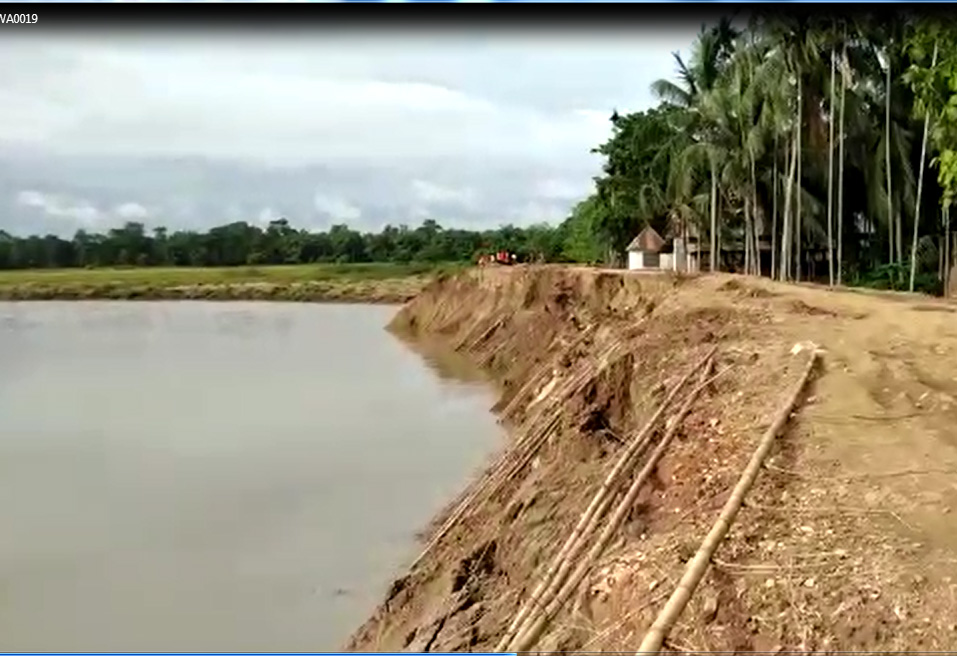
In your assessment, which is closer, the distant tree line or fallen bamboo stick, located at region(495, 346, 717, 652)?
fallen bamboo stick, located at region(495, 346, 717, 652)

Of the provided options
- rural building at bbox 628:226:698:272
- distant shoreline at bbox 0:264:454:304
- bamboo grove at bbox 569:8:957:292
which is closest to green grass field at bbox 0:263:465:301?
distant shoreline at bbox 0:264:454:304

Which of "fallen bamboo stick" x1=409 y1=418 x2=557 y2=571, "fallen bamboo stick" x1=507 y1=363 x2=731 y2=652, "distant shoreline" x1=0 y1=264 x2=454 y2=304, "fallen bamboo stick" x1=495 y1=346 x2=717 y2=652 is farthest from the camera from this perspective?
"distant shoreline" x1=0 y1=264 x2=454 y2=304

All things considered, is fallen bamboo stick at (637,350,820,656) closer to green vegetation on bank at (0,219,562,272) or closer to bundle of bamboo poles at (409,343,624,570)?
bundle of bamboo poles at (409,343,624,570)

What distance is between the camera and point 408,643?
6.98 m

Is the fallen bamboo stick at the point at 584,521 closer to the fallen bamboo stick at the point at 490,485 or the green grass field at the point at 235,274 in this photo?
the fallen bamboo stick at the point at 490,485

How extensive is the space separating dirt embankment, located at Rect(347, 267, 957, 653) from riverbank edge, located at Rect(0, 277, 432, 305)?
2229 inches

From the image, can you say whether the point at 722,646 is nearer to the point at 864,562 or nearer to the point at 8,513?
the point at 864,562

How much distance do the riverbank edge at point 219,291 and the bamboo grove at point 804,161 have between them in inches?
1339

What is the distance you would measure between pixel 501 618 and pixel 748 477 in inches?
65.0

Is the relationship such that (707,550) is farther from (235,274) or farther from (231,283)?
(235,274)

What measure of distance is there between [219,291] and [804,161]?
49.6m

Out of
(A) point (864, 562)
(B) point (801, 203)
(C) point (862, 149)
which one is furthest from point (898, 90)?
(A) point (864, 562)

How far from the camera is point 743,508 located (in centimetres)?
565

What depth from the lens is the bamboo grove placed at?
27797 millimetres
